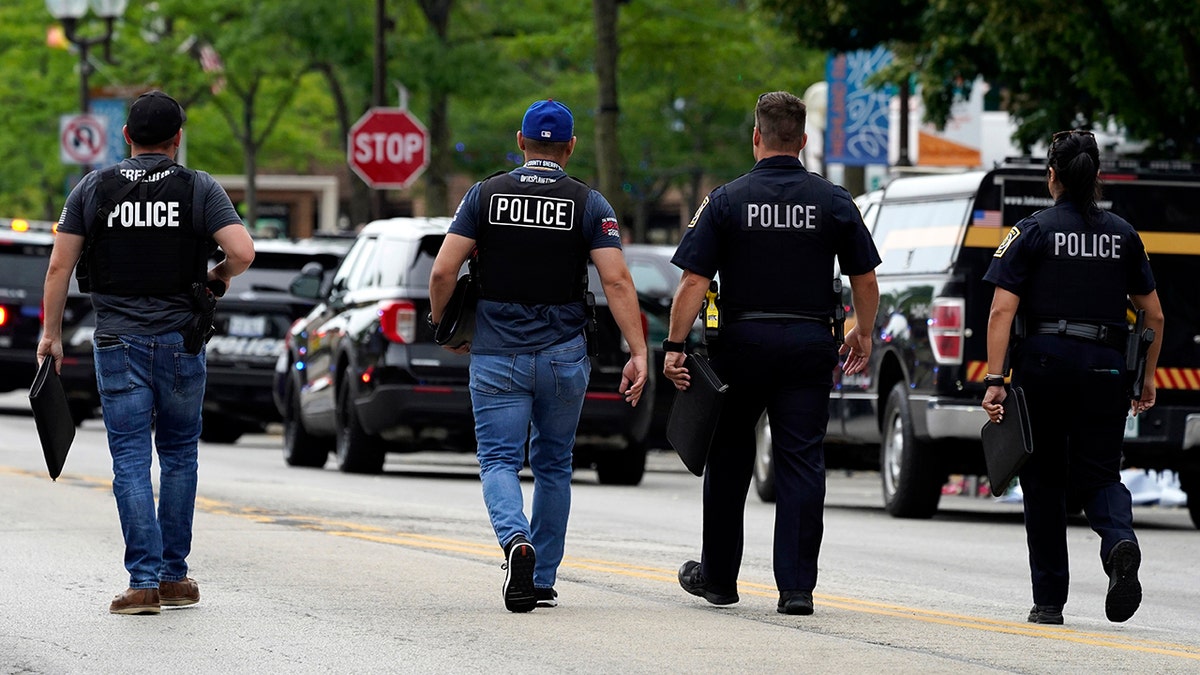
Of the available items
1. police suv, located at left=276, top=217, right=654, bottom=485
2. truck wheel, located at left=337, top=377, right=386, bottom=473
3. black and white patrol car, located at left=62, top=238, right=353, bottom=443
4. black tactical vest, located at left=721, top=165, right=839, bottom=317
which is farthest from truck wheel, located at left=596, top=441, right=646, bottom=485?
black tactical vest, located at left=721, top=165, right=839, bottom=317

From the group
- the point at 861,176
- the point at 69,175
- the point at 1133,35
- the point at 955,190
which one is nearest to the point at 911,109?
the point at 861,176

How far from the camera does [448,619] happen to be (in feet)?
27.5

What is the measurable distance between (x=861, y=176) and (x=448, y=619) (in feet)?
80.9

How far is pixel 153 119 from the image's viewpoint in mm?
8523

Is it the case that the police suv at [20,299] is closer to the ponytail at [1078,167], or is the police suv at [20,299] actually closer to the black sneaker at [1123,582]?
the ponytail at [1078,167]

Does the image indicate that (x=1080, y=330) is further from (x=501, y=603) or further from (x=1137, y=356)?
(x=501, y=603)

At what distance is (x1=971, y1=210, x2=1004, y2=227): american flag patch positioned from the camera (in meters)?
14.1

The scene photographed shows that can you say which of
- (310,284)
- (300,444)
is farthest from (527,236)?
(300,444)

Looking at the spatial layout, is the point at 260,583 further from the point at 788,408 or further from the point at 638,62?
the point at 638,62

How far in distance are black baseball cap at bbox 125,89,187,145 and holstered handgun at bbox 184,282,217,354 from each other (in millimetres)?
542

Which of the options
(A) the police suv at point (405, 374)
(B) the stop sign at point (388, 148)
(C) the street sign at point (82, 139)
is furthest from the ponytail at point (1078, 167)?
(C) the street sign at point (82, 139)

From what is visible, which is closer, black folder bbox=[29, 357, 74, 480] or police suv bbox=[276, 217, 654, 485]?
black folder bbox=[29, 357, 74, 480]

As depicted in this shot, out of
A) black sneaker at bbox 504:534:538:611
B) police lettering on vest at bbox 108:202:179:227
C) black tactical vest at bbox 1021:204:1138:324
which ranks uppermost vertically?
police lettering on vest at bbox 108:202:179:227

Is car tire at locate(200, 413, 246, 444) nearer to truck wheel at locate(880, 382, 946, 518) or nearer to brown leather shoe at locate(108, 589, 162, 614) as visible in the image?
truck wheel at locate(880, 382, 946, 518)
